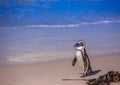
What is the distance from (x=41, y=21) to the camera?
1429 cm

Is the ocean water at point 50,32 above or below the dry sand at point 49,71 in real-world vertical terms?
above

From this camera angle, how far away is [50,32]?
1064cm

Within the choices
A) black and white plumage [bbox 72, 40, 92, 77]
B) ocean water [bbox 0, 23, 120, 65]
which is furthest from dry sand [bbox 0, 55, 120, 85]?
ocean water [bbox 0, 23, 120, 65]

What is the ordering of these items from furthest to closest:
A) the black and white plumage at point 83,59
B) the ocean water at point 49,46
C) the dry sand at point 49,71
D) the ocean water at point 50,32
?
the ocean water at point 50,32, the ocean water at point 49,46, the black and white plumage at point 83,59, the dry sand at point 49,71

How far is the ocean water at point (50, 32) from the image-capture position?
7.11m

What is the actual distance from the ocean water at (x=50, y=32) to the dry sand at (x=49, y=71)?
1.63 ft

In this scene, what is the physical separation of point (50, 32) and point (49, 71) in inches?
204

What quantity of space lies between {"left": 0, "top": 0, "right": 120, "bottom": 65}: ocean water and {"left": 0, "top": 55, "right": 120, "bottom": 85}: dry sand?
1.63ft

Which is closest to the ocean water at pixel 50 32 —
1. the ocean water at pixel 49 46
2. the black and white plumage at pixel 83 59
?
the ocean water at pixel 49 46

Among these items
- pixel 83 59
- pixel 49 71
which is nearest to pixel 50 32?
pixel 49 71

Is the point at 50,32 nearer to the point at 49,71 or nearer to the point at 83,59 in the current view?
the point at 49,71

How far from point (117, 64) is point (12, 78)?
2.14m

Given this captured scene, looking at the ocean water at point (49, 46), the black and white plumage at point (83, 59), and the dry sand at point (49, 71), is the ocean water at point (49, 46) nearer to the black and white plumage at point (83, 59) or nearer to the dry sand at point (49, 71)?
the dry sand at point (49, 71)

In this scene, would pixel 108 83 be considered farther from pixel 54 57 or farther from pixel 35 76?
pixel 54 57
